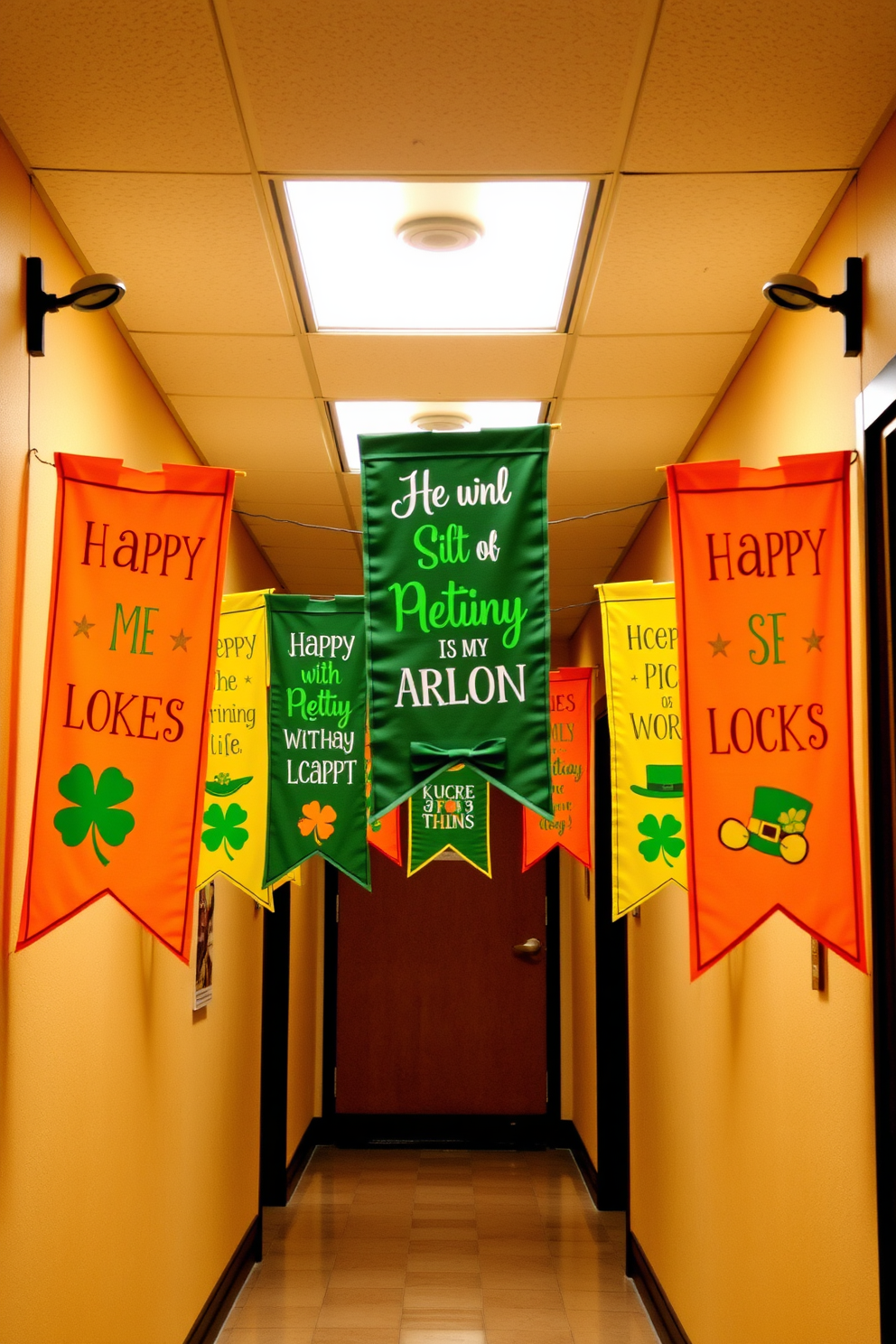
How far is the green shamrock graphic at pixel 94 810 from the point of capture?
83.2 inches

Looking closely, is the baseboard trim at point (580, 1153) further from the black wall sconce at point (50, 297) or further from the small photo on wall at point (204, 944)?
the black wall sconce at point (50, 297)

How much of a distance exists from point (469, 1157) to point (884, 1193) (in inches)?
222

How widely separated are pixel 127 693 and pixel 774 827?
118cm

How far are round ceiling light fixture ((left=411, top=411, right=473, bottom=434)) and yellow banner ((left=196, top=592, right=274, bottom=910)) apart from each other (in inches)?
34.6

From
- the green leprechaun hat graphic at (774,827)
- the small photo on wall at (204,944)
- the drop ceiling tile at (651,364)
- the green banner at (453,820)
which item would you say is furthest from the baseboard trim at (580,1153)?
the green leprechaun hat graphic at (774,827)

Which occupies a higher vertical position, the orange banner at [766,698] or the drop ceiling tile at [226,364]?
the drop ceiling tile at [226,364]

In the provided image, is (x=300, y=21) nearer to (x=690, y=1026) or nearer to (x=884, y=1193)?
(x=884, y=1193)

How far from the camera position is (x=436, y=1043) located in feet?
25.2

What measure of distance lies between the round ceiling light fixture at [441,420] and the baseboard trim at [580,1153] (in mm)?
4170

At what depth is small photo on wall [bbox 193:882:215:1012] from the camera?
4047 millimetres

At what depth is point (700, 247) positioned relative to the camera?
2578 mm

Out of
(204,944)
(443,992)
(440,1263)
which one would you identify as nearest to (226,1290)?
(440,1263)

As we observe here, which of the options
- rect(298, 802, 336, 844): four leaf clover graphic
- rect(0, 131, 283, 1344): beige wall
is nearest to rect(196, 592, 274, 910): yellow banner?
rect(298, 802, 336, 844): four leaf clover graphic

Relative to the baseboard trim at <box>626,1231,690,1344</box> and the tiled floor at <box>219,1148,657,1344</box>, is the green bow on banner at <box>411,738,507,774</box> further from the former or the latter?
the tiled floor at <box>219,1148,657,1344</box>
